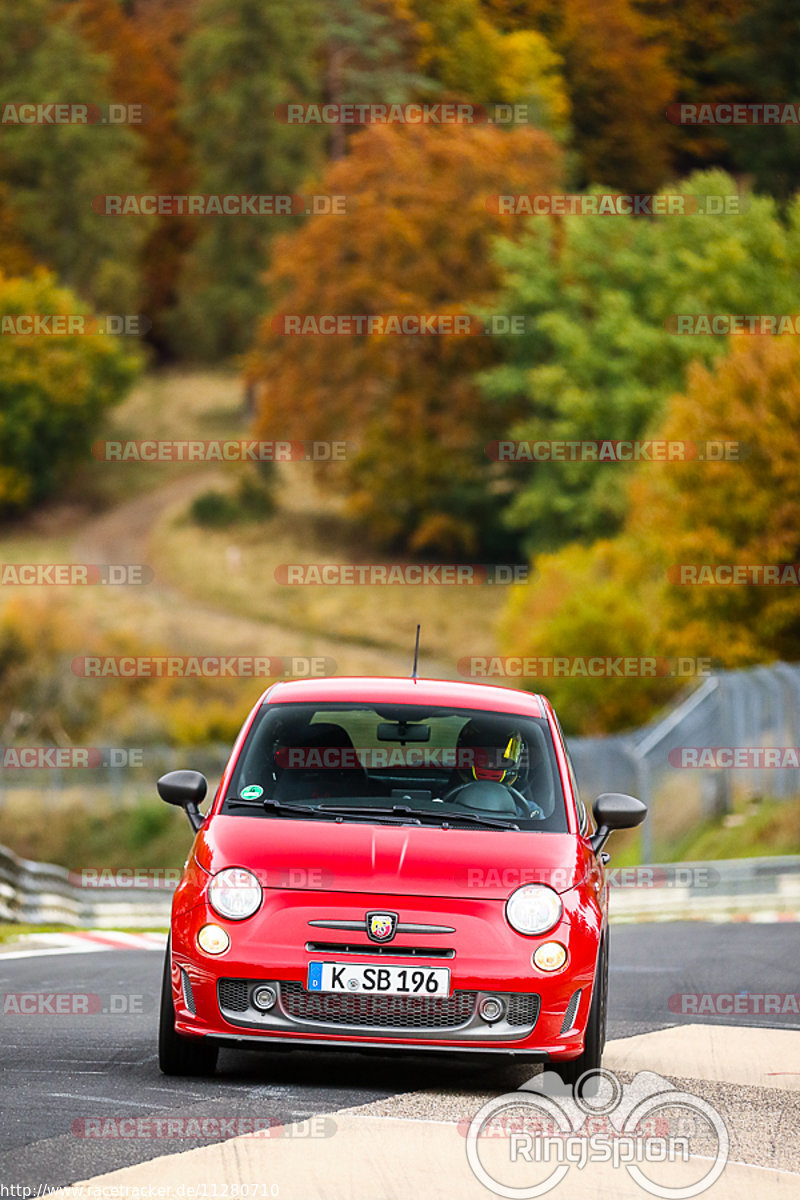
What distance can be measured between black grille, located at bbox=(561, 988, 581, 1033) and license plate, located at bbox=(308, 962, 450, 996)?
53 centimetres

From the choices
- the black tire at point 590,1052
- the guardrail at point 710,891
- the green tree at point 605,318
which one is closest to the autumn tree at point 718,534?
Result: the green tree at point 605,318

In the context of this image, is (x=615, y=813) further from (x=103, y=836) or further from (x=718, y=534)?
(x=103, y=836)

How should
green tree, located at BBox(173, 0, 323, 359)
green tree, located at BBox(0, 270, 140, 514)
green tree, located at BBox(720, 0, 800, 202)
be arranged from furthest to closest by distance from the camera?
green tree, located at BBox(173, 0, 323, 359)
green tree, located at BBox(0, 270, 140, 514)
green tree, located at BBox(720, 0, 800, 202)

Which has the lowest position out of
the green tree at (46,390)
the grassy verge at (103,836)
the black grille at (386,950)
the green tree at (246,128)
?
the green tree at (46,390)

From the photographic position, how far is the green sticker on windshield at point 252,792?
30.6 ft

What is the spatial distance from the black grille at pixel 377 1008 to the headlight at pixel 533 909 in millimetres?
340

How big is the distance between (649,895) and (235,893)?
20.2m

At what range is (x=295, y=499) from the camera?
89.6 meters

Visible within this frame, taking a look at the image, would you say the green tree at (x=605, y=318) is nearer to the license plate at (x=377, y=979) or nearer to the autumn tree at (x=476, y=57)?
the autumn tree at (x=476, y=57)

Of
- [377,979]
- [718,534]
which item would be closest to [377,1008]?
[377,979]

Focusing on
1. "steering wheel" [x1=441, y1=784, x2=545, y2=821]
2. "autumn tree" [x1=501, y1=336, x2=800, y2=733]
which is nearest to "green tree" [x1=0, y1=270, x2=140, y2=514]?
"autumn tree" [x1=501, y1=336, x2=800, y2=733]

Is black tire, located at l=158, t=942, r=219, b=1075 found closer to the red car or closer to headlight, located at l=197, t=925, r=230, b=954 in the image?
the red car

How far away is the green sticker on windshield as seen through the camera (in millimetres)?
9312

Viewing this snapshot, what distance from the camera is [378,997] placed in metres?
8.30
